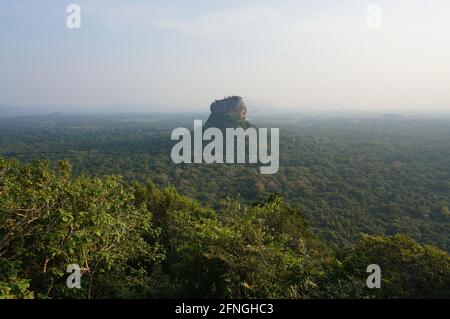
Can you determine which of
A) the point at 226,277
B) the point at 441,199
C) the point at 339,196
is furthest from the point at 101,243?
the point at 441,199

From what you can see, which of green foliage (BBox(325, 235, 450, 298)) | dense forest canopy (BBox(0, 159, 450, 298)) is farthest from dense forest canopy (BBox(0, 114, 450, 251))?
dense forest canopy (BBox(0, 159, 450, 298))

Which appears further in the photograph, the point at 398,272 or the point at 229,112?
the point at 229,112

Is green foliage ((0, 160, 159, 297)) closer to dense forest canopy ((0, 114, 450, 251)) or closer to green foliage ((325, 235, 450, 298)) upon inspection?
green foliage ((325, 235, 450, 298))

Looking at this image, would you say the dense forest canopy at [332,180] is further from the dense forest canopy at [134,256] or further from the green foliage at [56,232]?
the green foliage at [56,232]

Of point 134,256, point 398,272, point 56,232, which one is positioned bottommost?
point 398,272

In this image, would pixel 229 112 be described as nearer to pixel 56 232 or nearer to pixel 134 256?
pixel 134 256

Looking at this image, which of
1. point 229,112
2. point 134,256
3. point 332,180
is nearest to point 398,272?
point 134,256

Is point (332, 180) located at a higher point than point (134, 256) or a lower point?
Answer: lower

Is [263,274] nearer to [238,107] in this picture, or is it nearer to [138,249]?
[138,249]

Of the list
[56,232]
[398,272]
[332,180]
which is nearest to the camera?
[56,232]
